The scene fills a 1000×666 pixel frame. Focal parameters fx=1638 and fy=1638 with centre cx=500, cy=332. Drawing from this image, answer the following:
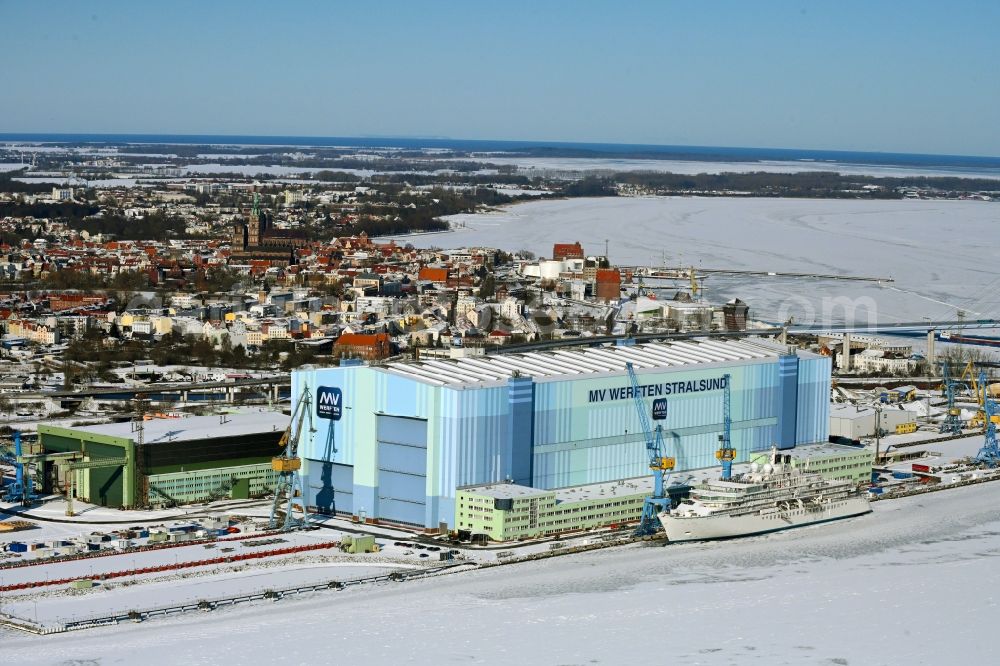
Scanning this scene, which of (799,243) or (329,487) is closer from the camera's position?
(329,487)

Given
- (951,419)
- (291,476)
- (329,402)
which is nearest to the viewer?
(291,476)

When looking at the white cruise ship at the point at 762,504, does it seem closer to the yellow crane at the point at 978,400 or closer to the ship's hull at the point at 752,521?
the ship's hull at the point at 752,521

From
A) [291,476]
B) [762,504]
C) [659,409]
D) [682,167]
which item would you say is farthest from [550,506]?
[682,167]

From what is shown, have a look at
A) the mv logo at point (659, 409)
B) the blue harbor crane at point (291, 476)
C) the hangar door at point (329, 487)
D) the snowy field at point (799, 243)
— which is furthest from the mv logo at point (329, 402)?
the snowy field at point (799, 243)

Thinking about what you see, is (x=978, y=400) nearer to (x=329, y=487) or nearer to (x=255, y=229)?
(x=329, y=487)

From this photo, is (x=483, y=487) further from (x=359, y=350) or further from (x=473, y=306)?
(x=473, y=306)

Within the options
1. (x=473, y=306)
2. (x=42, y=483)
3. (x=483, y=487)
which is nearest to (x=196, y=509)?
(x=42, y=483)
